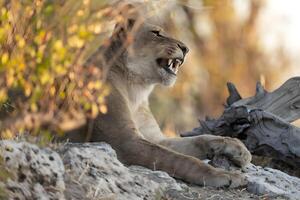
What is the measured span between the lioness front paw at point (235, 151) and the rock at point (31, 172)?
59.0 inches

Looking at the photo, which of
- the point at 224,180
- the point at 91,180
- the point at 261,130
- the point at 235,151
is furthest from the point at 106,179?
the point at 261,130

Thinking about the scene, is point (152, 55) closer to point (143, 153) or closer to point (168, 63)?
point (168, 63)

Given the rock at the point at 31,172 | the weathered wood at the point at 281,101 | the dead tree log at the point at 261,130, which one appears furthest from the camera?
the weathered wood at the point at 281,101

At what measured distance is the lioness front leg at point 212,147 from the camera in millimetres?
5375

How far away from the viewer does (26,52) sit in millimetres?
4266

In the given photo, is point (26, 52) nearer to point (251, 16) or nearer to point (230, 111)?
point (230, 111)

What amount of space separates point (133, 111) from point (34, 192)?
204cm

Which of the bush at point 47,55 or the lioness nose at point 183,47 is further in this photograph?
the lioness nose at point 183,47

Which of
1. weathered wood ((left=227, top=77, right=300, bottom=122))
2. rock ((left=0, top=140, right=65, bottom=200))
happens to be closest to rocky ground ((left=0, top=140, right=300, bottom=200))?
rock ((left=0, top=140, right=65, bottom=200))

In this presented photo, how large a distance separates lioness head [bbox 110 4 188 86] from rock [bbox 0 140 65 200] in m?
1.83

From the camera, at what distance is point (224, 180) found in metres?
5.02

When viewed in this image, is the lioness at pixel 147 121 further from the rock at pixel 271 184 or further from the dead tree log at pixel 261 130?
the dead tree log at pixel 261 130

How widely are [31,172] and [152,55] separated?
2.07m

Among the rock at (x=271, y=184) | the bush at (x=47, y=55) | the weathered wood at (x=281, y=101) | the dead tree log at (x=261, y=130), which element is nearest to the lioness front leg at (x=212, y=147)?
the rock at (x=271, y=184)
